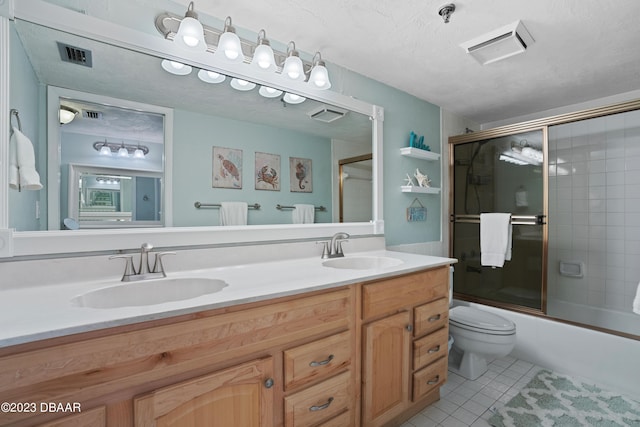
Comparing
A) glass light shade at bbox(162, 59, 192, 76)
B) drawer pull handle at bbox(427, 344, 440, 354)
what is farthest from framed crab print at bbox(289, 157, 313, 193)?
drawer pull handle at bbox(427, 344, 440, 354)

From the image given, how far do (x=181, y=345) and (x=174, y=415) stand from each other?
19 cm

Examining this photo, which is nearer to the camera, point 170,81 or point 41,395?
point 41,395

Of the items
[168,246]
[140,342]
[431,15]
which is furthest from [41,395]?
[431,15]

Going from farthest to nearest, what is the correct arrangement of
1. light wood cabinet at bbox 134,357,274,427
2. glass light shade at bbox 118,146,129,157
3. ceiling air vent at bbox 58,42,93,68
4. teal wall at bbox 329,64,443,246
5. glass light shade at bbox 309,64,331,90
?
teal wall at bbox 329,64,443,246 < glass light shade at bbox 309,64,331,90 < glass light shade at bbox 118,146,129,157 < ceiling air vent at bbox 58,42,93,68 < light wood cabinet at bbox 134,357,274,427

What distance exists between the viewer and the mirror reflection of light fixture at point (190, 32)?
1.28m

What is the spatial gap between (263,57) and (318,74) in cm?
35

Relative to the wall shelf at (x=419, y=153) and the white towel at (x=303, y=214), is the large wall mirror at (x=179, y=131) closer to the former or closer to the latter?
the white towel at (x=303, y=214)

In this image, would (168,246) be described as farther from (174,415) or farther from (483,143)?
(483,143)

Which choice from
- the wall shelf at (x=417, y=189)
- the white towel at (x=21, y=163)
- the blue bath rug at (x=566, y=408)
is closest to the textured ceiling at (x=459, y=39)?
the wall shelf at (x=417, y=189)

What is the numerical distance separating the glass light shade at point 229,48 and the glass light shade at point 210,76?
0.08m

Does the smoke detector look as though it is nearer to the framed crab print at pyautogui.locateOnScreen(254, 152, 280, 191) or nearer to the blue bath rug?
the framed crab print at pyautogui.locateOnScreen(254, 152, 280, 191)

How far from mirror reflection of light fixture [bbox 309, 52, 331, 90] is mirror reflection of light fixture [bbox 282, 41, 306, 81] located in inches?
4.2

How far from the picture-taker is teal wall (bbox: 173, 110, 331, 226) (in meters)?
1.37

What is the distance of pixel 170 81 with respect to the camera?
135cm
